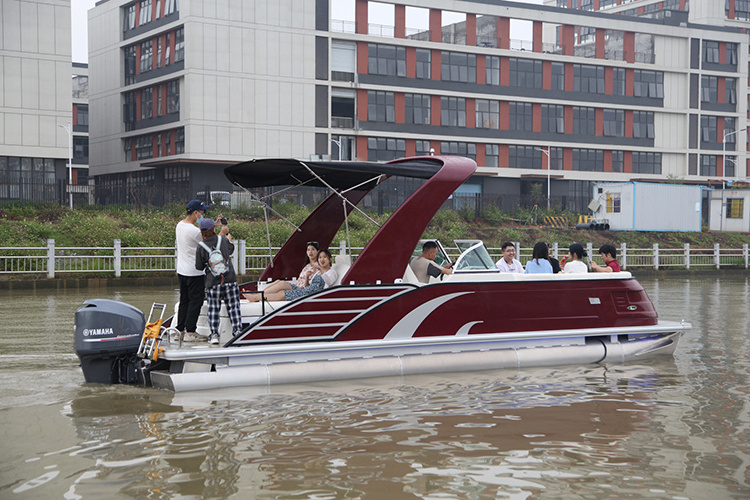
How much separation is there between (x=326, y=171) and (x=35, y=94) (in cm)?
3563

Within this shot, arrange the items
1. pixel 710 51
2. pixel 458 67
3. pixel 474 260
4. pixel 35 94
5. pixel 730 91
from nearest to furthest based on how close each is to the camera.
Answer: pixel 474 260
pixel 35 94
pixel 458 67
pixel 710 51
pixel 730 91

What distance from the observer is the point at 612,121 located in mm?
67438

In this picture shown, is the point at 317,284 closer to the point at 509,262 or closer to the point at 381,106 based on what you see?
the point at 509,262

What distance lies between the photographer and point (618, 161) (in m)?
67.9

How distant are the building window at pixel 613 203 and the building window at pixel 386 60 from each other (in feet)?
59.1

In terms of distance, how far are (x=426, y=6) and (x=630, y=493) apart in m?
56.5

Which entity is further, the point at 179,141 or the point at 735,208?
the point at 735,208

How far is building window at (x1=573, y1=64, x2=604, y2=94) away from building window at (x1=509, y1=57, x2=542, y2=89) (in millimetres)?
3260

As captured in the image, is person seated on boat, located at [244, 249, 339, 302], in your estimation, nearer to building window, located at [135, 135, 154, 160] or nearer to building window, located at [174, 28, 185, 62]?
building window, located at [174, 28, 185, 62]

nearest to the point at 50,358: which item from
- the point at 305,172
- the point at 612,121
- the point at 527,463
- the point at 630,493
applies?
the point at 305,172

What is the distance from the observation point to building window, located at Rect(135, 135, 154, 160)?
5800 centimetres

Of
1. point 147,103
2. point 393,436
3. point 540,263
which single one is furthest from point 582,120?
point 393,436

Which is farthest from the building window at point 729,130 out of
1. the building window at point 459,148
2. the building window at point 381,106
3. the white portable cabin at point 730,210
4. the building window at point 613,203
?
the building window at point 381,106

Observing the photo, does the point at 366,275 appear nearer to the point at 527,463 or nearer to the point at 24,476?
the point at 527,463
